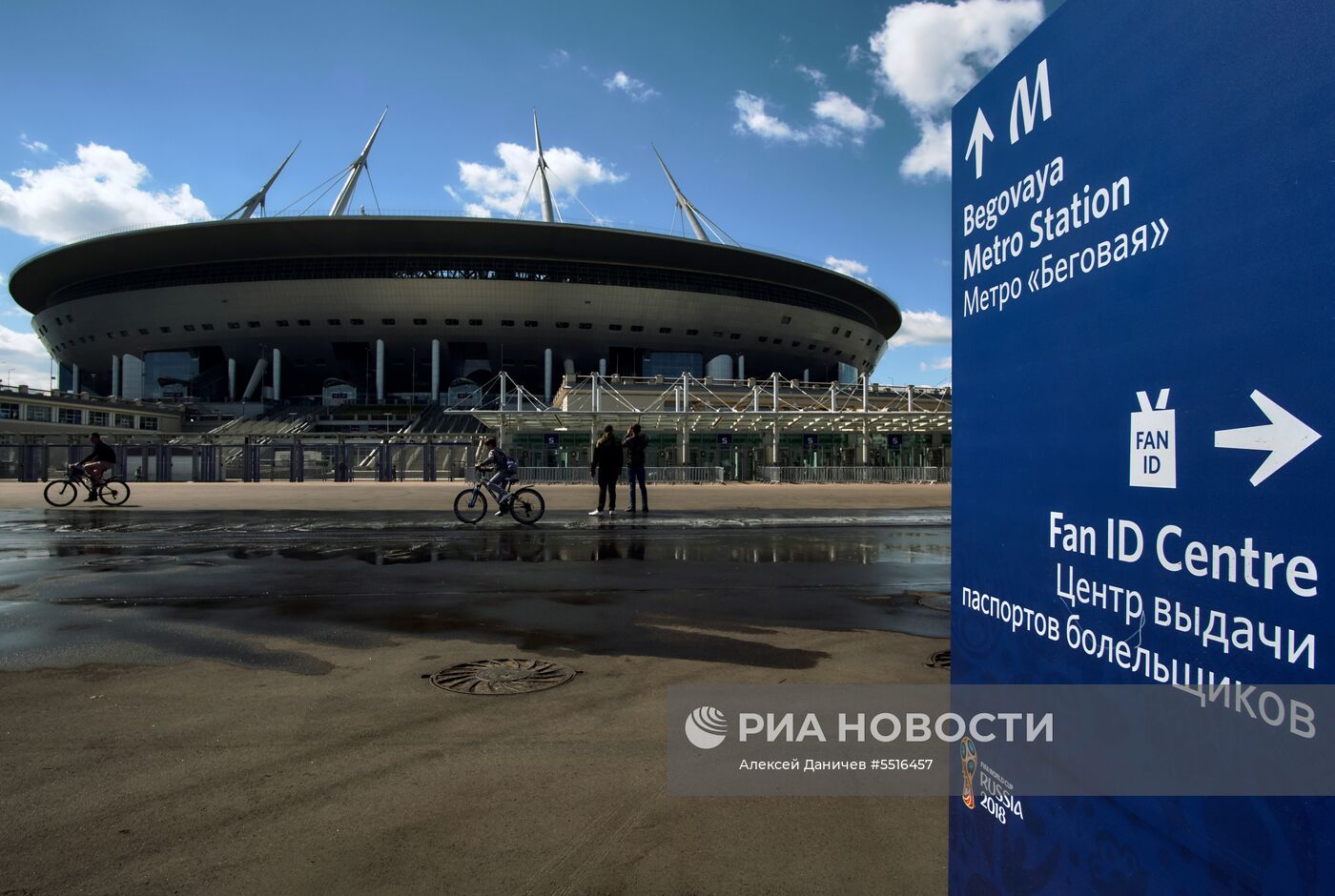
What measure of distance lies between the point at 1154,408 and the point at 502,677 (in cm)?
397

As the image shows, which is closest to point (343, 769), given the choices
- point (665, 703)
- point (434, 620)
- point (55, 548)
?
point (665, 703)

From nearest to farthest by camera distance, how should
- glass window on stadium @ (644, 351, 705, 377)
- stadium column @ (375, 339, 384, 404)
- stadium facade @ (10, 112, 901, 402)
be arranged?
stadium facade @ (10, 112, 901, 402) → stadium column @ (375, 339, 384, 404) → glass window on stadium @ (644, 351, 705, 377)

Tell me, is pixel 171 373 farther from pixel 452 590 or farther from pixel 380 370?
pixel 452 590

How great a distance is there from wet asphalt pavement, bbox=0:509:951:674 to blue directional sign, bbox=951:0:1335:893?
3111 mm

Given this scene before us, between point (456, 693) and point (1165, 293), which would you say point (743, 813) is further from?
point (1165, 293)

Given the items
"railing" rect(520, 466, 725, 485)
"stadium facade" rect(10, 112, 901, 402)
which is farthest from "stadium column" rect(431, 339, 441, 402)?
"railing" rect(520, 466, 725, 485)

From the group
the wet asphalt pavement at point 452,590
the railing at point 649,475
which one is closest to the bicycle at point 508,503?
the wet asphalt pavement at point 452,590

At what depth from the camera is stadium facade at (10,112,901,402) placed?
239 ft

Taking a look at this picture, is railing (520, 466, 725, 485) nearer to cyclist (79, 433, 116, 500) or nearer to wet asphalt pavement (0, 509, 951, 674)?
cyclist (79, 433, 116, 500)

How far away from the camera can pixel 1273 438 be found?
1.19 m

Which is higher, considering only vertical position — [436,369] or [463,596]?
[436,369]

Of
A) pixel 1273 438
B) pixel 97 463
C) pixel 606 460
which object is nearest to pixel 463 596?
pixel 1273 438

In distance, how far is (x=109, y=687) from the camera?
436 cm

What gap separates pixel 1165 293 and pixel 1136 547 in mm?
503
